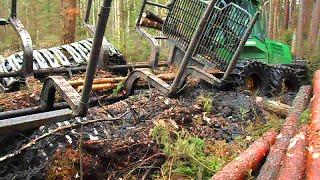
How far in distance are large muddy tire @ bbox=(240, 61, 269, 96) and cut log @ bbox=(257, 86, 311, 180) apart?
165 cm

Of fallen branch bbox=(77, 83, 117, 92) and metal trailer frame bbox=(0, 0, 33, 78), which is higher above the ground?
metal trailer frame bbox=(0, 0, 33, 78)

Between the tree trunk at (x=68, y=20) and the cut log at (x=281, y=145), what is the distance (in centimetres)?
663

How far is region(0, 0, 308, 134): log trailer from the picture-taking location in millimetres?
3223

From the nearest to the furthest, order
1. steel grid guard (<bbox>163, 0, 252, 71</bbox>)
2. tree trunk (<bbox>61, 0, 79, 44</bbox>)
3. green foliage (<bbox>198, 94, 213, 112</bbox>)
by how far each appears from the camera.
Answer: green foliage (<bbox>198, 94, 213, 112</bbox>) < steel grid guard (<bbox>163, 0, 252, 71</bbox>) < tree trunk (<bbox>61, 0, 79, 44</bbox>)

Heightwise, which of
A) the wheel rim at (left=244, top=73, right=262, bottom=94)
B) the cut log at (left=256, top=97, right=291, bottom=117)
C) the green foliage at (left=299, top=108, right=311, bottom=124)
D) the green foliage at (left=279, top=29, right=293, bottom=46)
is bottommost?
the green foliage at (left=279, top=29, right=293, bottom=46)

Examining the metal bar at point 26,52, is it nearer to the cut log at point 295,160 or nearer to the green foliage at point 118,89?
the green foliage at point 118,89

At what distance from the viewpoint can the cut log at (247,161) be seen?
2854 millimetres

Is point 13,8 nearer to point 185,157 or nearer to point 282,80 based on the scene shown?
point 185,157

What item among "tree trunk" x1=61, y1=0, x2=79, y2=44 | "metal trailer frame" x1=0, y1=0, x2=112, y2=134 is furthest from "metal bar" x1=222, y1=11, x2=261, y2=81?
"tree trunk" x1=61, y1=0, x2=79, y2=44

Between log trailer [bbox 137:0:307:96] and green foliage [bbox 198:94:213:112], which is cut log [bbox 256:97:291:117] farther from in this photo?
log trailer [bbox 137:0:307:96]

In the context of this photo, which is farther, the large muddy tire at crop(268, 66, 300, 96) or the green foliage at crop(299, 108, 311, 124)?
the large muddy tire at crop(268, 66, 300, 96)

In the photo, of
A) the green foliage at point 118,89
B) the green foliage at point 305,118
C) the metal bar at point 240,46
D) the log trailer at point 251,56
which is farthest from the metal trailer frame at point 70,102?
the log trailer at point 251,56

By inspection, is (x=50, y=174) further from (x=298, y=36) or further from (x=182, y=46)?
(x=298, y=36)

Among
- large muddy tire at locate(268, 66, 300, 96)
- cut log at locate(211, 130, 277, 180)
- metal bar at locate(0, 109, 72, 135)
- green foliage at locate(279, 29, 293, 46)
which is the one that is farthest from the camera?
green foliage at locate(279, 29, 293, 46)
